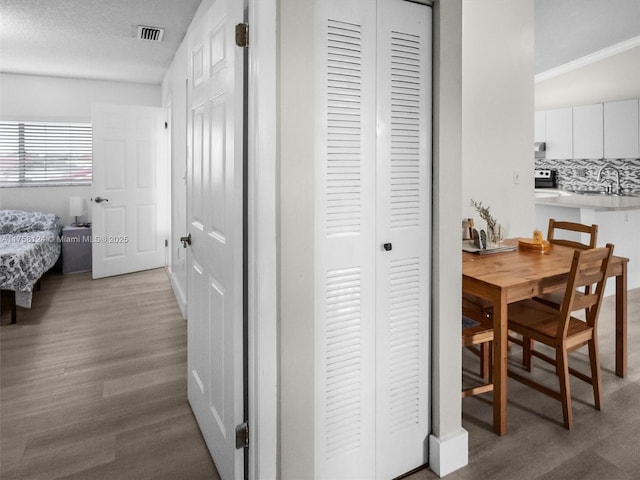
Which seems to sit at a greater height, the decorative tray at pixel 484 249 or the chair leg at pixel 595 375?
the decorative tray at pixel 484 249

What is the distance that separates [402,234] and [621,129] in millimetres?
5241

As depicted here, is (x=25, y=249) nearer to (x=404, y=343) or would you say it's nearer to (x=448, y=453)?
(x=404, y=343)

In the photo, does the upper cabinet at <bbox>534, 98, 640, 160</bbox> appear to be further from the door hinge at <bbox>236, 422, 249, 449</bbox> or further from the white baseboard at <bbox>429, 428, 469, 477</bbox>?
the door hinge at <bbox>236, 422, 249, 449</bbox>

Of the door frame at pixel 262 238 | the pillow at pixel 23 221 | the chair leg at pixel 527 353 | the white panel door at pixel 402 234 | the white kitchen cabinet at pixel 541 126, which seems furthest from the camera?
the white kitchen cabinet at pixel 541 126

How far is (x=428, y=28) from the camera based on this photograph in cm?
171

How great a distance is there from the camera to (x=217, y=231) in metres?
1.75

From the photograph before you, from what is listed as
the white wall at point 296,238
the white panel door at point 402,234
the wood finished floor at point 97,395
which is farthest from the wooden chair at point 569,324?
the wood finished floor at point 97,395

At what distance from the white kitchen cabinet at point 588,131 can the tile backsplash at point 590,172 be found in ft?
0.95

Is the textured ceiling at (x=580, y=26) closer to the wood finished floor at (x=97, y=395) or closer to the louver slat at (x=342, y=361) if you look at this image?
the louver slat at (x=342, y=361)

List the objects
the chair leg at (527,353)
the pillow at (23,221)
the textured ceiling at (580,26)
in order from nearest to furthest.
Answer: the chair leg at (527,353), the textured ceiling at (580,26), the pillow at (23,221)

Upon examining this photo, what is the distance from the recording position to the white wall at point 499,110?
3.33m

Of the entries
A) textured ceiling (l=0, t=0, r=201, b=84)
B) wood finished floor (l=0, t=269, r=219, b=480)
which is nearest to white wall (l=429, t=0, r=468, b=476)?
wood finished floor (l=0, t=269, r=219, b=480)

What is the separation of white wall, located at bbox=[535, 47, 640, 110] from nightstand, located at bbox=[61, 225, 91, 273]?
6.77 meters

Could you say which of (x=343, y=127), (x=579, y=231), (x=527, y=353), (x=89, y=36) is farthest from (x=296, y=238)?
(x=89, y=36)
